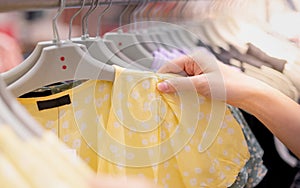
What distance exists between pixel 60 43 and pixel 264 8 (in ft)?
2.33

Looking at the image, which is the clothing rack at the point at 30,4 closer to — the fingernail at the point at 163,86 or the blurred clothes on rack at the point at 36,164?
the fingernail at the point at 163,86

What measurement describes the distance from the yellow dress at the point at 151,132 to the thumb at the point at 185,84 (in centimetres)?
1

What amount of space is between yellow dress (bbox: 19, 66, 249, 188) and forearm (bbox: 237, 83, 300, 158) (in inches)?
1.9

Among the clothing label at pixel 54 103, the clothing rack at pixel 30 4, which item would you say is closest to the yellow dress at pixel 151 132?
the clothing label at pixel 54 103

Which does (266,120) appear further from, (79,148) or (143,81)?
(79,148)

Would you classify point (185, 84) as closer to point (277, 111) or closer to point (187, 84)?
point (187, 84)

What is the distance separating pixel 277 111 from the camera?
0.72 meters

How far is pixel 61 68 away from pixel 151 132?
191mm

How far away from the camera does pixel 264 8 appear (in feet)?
3.85

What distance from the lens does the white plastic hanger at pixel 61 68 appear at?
2.08 feet

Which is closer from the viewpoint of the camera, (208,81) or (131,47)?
(208,81)

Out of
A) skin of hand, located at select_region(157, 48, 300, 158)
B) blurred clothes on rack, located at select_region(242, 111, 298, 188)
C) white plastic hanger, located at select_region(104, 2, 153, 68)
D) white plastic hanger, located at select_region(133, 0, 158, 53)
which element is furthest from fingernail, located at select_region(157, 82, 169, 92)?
blurred clothes on rack, located at select_region(242, 111, 298, 188)

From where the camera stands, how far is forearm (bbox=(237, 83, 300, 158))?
28.2 inches

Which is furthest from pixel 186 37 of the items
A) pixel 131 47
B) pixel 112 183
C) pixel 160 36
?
pixel 112 183
